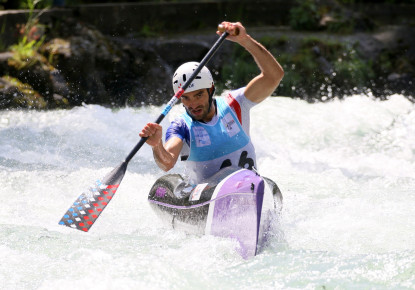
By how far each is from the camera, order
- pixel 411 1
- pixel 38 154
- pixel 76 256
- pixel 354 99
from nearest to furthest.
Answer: pixel 76 256 < pixel 38 154 < pixel 354 99 < pixel 411 1

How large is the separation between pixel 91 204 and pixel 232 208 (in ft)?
3.50

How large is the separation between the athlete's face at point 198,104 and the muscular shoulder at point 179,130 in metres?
0.10

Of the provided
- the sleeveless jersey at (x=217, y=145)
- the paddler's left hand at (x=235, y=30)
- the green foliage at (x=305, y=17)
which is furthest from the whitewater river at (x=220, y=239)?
the green foliage at (x=305, y=17)

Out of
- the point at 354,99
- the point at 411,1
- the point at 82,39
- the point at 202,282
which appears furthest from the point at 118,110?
the point at 411,1

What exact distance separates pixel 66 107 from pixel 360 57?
5537 mm

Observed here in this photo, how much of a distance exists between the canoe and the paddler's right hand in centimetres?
53

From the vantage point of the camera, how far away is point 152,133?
14.9ft

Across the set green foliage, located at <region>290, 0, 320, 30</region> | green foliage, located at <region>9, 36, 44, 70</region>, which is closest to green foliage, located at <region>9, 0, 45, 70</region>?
green foliage, located at <region>9, 36, 44, 70</region>

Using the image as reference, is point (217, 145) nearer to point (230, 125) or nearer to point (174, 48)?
point (230, 125)

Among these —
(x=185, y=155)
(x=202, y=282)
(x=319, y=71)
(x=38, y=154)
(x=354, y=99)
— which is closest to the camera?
Result: (x=202, y=282)

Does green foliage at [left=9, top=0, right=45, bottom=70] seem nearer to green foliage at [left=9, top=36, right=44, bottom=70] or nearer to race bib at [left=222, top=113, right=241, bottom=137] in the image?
green foliage at [left=9, top=36, right=44, bottom=70]

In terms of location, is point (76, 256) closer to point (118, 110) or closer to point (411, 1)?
point (118, 110)

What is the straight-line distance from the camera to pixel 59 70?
1027 cm

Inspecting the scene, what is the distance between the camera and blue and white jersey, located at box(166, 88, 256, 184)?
5008 millimetres
